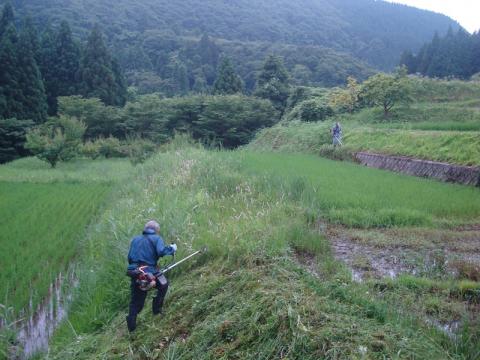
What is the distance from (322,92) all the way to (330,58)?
76.8 feet

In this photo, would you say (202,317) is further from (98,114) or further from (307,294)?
(98,114)

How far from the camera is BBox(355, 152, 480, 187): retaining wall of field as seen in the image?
992 centimetres

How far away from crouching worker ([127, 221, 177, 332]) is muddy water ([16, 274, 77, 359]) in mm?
1211

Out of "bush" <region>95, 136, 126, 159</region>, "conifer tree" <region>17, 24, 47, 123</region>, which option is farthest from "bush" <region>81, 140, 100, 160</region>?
"conifer tree" <region>17, 24, 47, 123</region>

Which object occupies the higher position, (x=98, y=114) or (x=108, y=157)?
(x=98, y=114)

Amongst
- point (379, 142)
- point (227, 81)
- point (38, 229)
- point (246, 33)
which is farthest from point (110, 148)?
point (246, 33)

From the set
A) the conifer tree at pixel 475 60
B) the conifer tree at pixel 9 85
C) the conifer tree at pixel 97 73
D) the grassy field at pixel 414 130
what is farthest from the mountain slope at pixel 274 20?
the grassy field at pixel 414 130

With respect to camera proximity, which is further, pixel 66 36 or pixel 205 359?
pixel 66 36

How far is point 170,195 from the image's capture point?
25.0 feet

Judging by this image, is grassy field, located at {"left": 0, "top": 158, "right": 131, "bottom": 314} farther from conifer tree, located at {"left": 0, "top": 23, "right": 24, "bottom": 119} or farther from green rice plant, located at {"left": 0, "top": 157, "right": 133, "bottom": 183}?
conifer tree, located at {"left": 0, "top": 23, "right": 24, "bottom": 119}

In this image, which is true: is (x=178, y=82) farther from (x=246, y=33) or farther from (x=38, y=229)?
(x=38, y=229)

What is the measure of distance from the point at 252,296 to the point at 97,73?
32876 mm

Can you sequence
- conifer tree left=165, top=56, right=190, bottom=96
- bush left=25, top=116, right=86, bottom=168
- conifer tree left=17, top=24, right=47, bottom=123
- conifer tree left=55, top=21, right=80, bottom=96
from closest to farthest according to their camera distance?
bush left=25, top=116, right=86, bottom=168
conifer tree left=17, top=24, right=47, bottom=123
conifer tree left=55, top=21, right=80, bottom=96
conifer tree left=165, top=56, right=190, bottom=96

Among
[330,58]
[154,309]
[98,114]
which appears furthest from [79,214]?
[330,58]
